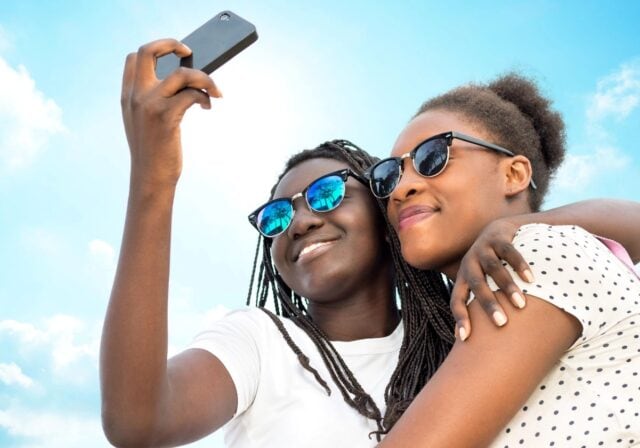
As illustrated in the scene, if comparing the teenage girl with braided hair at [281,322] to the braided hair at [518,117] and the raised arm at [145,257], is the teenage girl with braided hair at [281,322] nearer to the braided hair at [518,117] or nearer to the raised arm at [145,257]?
the raised arm at [145,257]

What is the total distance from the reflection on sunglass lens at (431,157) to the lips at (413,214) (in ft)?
0.45

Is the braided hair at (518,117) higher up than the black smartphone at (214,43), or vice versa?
the black smartphone at (214,43)

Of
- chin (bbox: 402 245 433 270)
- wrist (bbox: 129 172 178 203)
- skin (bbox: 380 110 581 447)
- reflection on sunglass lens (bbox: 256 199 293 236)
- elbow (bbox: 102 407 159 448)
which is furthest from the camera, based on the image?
reflection on sunglass lens (bbox: 256 199 293 236)

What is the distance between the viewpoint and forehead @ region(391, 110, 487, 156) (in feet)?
9.64

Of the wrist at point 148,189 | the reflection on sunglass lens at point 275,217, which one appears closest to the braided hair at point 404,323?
the reflection on sunglass lens at point 275,217

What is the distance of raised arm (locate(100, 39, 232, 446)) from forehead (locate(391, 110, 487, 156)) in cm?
128

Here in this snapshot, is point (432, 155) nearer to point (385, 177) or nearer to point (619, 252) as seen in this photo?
point (385, 177)

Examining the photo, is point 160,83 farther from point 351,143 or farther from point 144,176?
point 351,143

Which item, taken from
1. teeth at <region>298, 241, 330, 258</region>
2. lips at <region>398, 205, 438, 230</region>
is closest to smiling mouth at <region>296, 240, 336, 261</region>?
teeth at <region>298, 241, 330, 258</region>

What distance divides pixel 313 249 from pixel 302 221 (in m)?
0.16

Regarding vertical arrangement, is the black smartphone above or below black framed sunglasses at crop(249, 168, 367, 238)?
below

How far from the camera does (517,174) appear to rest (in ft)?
9.47

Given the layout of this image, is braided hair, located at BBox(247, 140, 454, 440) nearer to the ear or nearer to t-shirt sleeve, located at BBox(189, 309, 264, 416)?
t-shirt sleeve, located at BBox(189, 309, 264, 416)

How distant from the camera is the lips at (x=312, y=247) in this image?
3590 mm
